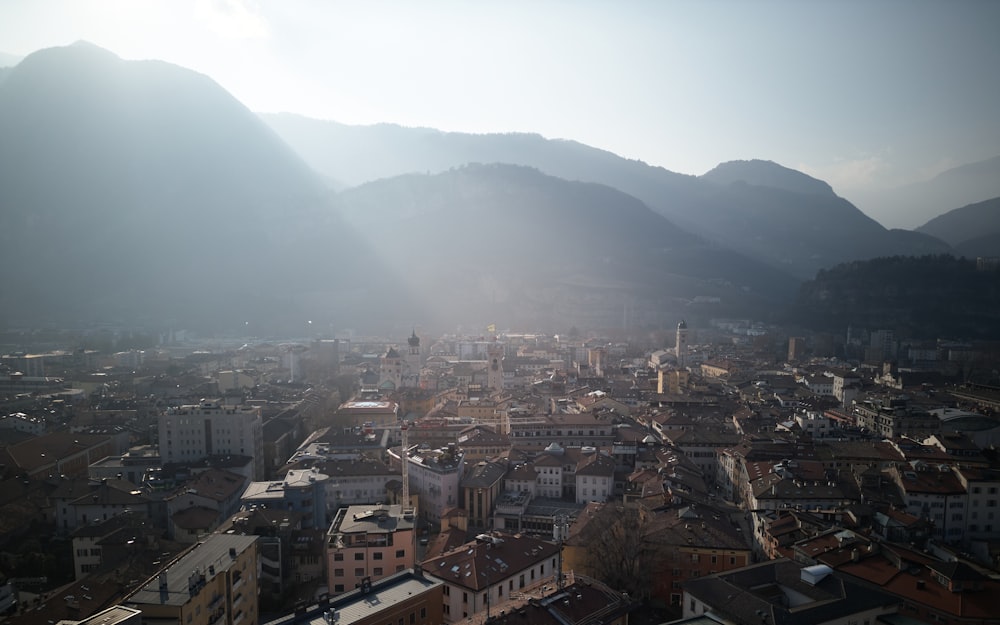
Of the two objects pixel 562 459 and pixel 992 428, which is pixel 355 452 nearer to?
pixel 562 459

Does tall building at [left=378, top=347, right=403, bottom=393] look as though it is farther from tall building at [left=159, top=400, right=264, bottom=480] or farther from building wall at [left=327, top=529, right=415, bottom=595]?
building wall at [left=327, top=529, right=415, bottom=595]

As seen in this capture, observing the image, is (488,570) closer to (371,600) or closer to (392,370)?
(371,600)

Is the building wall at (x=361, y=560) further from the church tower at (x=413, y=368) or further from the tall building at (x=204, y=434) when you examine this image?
the church tower at (x=413, y=368)

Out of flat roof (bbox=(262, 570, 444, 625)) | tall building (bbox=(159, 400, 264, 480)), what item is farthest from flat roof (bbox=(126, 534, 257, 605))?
tall building (bbox=(159, 400, 264, 480))

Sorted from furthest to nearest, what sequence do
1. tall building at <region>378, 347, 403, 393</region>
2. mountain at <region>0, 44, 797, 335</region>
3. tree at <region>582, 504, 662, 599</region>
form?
mountain at <region>0, 44, 797, 335</region> < tall building at <region>378, 347, 403, 393</region> < tree at <region>582, 504, 662, 599</region>

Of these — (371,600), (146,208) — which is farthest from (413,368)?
(146,208)

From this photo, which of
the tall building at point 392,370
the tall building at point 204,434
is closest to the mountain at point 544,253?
the tall building at point 392,370

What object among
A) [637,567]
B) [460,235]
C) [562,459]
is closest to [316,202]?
[460,235]
